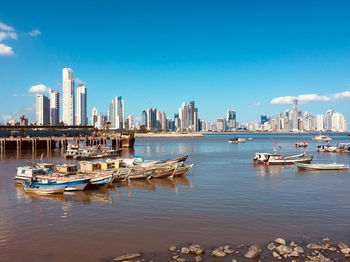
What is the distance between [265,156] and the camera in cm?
5500

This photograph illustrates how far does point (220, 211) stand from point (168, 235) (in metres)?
6.42

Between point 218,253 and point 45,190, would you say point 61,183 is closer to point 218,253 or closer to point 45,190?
point 45,190

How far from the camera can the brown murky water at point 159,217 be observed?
16734 millimetres

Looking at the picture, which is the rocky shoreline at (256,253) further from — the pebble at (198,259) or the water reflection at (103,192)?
the water reflection at (103,192)

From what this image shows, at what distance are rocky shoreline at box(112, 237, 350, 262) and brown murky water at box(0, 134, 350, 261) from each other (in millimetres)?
660

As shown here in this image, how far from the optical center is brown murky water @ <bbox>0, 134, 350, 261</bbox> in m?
16.7

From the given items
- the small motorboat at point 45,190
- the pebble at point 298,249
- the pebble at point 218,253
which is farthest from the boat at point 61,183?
the pebble at point 298,249

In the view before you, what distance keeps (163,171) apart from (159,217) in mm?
16988

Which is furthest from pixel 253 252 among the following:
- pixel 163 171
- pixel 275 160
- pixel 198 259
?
pixel 275 160

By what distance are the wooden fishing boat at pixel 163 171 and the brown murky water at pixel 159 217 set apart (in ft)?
11.0

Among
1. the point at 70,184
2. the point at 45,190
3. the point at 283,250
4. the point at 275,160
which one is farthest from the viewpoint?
the point at 275,160

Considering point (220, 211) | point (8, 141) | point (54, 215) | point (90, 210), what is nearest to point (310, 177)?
point (220, 211)

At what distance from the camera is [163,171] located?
127 feet

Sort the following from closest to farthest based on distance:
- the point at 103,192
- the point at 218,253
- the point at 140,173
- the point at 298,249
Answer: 1. the point at 218,253
2. the point at 298,249
3. the point at 103,192
4. the point at 140,173
